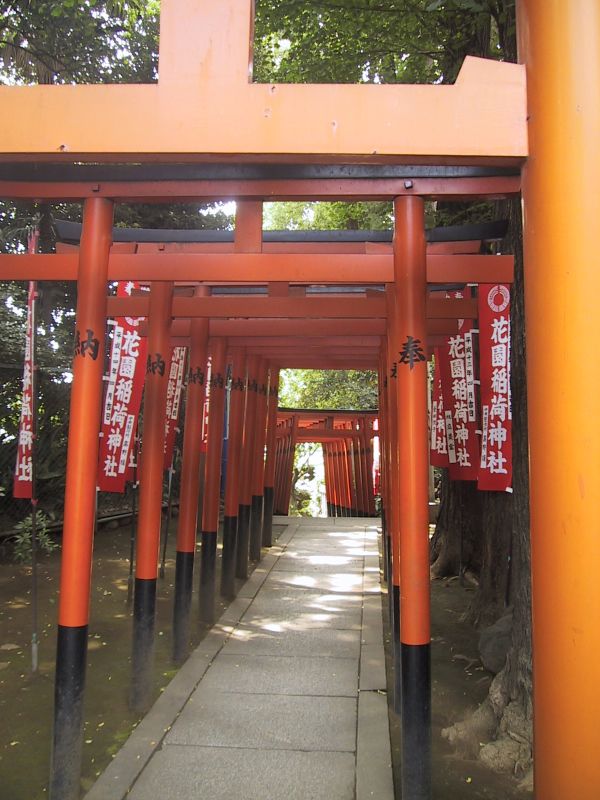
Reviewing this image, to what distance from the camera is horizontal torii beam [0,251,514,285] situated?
13.7ft

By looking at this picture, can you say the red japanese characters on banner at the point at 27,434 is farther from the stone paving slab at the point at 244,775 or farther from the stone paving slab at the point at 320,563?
the stone paving slab at the point at 320,563

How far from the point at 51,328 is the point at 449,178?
28.7ft

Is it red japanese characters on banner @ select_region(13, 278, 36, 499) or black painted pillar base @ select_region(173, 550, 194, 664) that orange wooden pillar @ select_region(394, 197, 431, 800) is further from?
red japanese characters on banner @ select_region(13, 278, 36, 499)

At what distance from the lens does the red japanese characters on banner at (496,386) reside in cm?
588

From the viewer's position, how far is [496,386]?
232 inches

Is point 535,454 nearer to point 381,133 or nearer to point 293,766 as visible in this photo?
point 381,133

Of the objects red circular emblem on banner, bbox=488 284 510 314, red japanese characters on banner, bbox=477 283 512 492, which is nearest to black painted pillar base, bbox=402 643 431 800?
red japanese characters on banner, bbox=477 283 512 492

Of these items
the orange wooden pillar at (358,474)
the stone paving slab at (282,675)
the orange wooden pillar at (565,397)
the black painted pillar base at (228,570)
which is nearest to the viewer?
the orange wooden pillar at (565,397)

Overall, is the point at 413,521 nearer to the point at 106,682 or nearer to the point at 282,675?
the point at 282,675

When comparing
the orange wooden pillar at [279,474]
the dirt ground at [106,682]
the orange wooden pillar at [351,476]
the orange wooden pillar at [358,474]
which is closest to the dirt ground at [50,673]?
the dirt ground at [106,682]

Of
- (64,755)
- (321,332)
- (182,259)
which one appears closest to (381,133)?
(182,259)

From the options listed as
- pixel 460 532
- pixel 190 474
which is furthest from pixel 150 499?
pixel 460 532

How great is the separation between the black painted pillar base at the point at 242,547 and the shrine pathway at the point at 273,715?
106 cm

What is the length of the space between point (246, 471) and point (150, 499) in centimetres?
430
